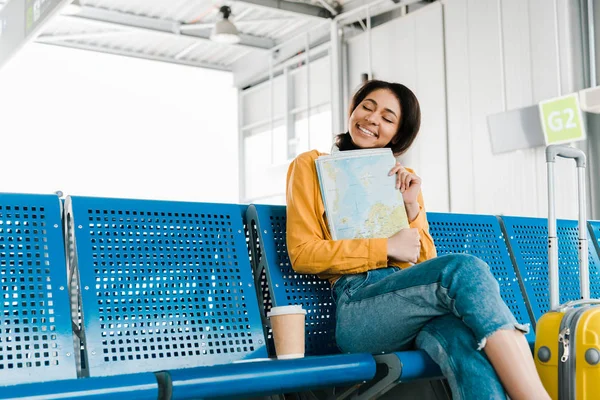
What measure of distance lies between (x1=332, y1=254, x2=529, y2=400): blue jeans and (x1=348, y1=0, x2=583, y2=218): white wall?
5264 millimetres

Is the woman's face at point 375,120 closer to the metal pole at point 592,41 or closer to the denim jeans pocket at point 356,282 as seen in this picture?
the denim jeans pocket at point 356,282

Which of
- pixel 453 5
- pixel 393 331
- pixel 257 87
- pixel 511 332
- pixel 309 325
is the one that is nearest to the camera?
pixel 511 332

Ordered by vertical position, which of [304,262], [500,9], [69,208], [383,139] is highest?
[500,9]

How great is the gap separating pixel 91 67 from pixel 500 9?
23.1 feet

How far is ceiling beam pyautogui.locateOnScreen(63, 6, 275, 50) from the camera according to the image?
11.1m

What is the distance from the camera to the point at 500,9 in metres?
8.36

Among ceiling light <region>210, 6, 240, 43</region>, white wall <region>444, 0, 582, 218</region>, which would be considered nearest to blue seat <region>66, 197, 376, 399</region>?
white wall <region>444, 0, 582, 218</region>

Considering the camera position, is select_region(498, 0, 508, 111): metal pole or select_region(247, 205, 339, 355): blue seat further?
select_region(498, 0, 508, 111): metal pole

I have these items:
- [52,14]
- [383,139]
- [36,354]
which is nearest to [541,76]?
[52,14]

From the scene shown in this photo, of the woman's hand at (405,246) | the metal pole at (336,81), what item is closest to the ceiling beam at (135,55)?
the metal pole at (336,81)

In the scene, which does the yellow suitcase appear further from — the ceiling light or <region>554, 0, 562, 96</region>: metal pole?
the ceiling light

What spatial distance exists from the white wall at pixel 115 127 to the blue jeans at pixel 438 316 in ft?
32.6

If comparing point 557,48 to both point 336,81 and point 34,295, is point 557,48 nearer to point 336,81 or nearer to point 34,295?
point 336,81

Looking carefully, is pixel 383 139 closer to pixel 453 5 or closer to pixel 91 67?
pixel 453 5
